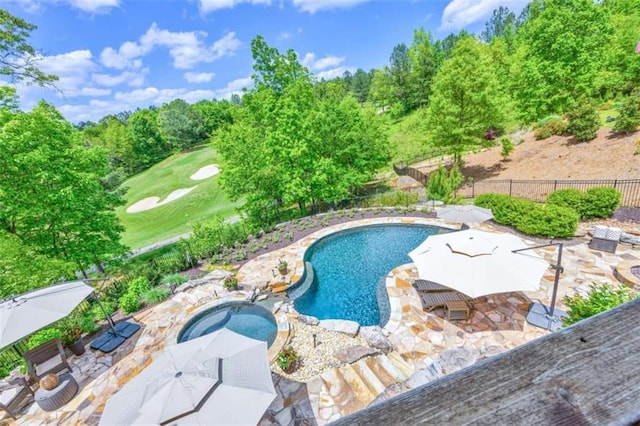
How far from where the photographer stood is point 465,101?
17.4m

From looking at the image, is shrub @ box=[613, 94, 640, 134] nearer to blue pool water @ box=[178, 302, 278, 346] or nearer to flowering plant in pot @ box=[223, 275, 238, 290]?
blue pool water @ box=[178, 302, 278, 346]

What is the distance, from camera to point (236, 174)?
51.4 feet

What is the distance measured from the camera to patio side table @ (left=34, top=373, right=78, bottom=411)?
5641 millimetres

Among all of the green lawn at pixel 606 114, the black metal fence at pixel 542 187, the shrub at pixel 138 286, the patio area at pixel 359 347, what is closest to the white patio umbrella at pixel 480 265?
the patio area at pixel 359 347

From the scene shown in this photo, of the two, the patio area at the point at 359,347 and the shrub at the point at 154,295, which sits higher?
the shrub at the point at 154,295

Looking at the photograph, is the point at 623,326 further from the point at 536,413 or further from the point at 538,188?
the point at 538,188

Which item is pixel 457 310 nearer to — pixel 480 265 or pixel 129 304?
pixel 480 265

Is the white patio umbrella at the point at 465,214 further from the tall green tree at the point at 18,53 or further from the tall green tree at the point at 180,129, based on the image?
A: the tall green tree at the point at 180,129

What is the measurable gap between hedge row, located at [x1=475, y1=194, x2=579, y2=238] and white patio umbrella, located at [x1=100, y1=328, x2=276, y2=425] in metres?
11.1

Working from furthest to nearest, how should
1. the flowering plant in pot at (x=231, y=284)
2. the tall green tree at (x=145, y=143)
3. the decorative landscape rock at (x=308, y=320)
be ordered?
1. the tall green tree at (x=145, y=143)
2. the flowering plant in pot at (x=231, y=284)
3. the decorative landscape rock at (x=308, y=320)

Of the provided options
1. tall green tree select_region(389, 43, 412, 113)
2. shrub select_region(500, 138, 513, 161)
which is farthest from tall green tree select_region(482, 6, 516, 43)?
shrub select_region(500, 138, 513, 161)

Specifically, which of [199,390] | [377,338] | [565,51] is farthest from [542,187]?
[199,390]

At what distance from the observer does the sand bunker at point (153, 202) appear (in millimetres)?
27859

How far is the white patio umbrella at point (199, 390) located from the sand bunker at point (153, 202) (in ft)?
89.9
